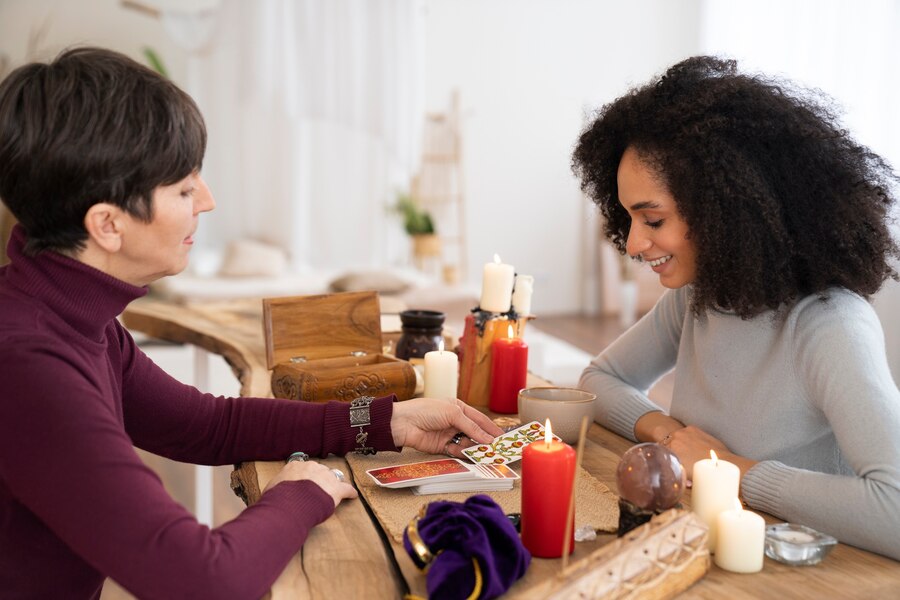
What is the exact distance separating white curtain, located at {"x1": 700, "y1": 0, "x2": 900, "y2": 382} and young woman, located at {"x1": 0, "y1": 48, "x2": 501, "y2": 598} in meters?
4.14

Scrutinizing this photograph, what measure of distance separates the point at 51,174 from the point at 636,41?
6.70m

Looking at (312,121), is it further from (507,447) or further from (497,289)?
(507,447)

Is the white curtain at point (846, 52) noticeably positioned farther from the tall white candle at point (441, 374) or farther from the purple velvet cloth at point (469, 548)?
the purple velvet cloth at point (469, 548)

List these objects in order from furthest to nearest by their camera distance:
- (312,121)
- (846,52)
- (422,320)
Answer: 1. (312,121)
2. (846,52)
3. (422,320)

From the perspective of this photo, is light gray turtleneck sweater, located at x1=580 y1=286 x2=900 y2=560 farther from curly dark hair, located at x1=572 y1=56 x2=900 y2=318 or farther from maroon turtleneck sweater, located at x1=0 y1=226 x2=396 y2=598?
maroon turtleneck sweater, located at x1=0 y1=226 x2=396 y2=598

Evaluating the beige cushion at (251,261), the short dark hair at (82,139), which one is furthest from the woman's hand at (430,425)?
the beige cushion at (251,261)

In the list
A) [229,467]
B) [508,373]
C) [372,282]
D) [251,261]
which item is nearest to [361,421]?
[508,373]

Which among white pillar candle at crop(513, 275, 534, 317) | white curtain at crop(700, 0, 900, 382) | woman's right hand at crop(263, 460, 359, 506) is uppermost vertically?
white curtain at crop(700, 0, 900, 382)

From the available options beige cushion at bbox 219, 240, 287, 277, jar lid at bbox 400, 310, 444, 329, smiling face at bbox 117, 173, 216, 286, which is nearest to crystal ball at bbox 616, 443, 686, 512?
smiling face at bbox 117, 173, 216, 286

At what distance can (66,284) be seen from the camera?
1066mm

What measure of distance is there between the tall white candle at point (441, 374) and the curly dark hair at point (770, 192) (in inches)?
18.9

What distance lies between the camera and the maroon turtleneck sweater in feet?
2.97

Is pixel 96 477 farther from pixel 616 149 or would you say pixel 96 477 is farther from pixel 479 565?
pixel 616 149

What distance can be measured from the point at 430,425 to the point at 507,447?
0.13m
